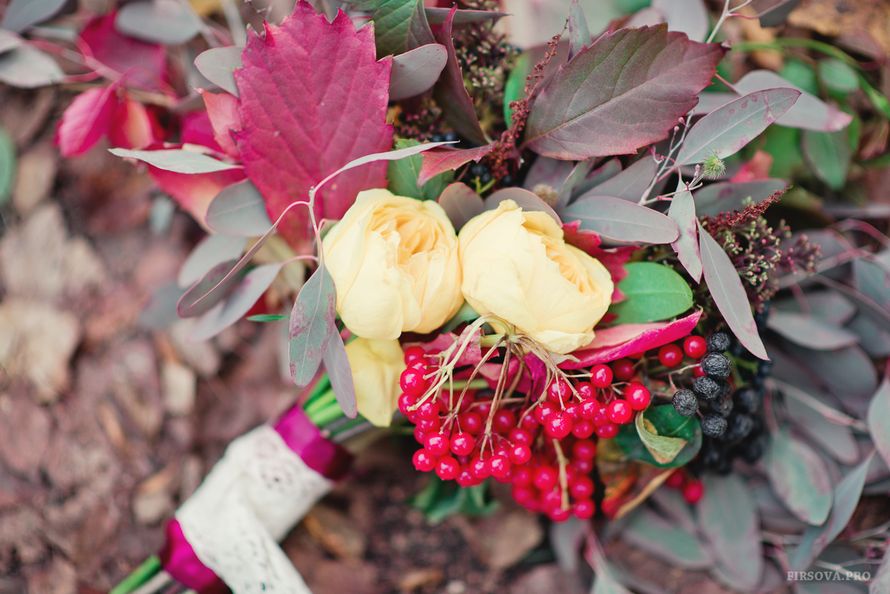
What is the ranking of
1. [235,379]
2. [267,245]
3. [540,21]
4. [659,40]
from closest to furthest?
[659,40], [267,245], [540,21], [235,379]

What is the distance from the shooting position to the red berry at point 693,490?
0.83m

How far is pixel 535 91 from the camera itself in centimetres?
68

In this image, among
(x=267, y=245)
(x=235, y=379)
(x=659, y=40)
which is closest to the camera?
(x=659, y=40)

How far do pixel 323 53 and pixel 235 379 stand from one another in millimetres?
527

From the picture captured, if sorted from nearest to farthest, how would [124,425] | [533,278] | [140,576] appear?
[533,278]
[140,576]
[124,425]

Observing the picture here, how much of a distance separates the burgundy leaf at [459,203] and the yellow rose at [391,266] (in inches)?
1.1

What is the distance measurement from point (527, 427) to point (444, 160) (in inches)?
10.9

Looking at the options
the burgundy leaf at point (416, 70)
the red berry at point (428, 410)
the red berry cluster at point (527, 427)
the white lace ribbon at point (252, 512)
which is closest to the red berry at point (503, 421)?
the red berry cluster at point (527, 427)

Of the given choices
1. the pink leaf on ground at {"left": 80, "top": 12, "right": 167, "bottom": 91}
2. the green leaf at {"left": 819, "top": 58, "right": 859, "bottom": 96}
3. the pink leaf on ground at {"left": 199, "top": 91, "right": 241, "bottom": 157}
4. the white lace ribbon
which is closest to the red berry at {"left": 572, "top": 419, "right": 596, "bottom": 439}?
the white lace ribbon

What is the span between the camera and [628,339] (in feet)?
2.12

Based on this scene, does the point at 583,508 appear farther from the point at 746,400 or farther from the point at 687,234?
the point at 687,234

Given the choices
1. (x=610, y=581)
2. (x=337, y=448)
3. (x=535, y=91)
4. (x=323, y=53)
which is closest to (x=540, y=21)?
(x=535, y=91)

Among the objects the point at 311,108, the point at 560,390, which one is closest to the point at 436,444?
the point at 560,390

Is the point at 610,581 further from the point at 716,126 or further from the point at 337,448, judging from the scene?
the point at 716,126
